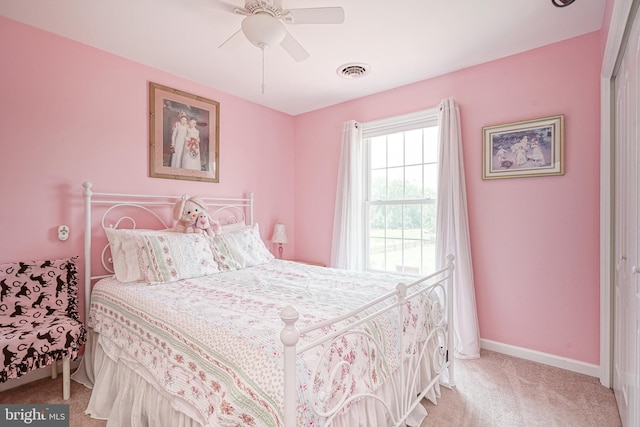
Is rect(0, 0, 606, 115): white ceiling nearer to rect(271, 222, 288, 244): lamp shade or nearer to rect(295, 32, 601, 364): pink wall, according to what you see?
rect(295, 32, 601, 364): pink wall

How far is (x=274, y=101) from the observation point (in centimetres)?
364

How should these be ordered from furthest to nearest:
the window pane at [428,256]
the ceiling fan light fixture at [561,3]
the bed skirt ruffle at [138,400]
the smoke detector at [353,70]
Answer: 1. the window pane at [428,256]
2. the smoke detector at [353,70]
3. the ceiling fan light fixture at [561,3]
4. the bed skirt ruffle at [138,400]

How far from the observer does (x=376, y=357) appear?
147 centimetres

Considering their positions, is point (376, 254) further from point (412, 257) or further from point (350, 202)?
point (350, 202)

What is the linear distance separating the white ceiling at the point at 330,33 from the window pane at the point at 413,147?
52 cm

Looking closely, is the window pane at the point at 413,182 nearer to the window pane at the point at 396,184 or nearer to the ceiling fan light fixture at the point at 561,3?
the window pane at the point at 396,184

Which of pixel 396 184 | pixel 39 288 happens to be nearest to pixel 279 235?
pixel 396 184

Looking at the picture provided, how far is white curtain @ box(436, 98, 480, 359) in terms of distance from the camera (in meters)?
2.62

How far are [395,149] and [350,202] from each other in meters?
0.76

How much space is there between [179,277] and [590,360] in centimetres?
307

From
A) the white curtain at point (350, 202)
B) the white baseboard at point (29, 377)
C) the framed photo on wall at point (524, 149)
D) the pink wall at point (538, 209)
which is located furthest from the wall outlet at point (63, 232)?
the framed photo on wall at point (524, 149)

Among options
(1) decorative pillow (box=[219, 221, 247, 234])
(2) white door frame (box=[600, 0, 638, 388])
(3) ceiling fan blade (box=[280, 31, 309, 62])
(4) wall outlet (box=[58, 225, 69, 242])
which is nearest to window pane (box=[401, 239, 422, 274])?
(2) white door frame (box=[600, 0, 638, 388])

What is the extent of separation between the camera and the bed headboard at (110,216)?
2.34 meters

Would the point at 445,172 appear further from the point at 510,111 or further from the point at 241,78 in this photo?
the point at 241,78
